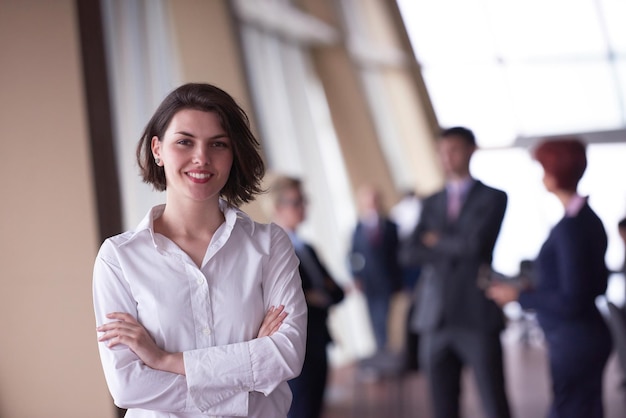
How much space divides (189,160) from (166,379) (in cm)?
52

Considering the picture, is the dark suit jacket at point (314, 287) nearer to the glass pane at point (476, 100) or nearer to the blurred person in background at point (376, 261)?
the blurred person in background at point (376, 261)

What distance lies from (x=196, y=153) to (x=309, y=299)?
80.5 inches

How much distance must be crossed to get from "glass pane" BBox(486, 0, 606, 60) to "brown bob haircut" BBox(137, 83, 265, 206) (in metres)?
11.7

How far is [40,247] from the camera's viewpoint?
2.73 m

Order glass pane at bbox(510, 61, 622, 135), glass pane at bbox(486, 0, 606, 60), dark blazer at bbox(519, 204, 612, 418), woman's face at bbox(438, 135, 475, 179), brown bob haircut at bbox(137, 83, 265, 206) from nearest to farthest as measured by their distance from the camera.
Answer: brown bob haircut at bbox(137, 83, 265, 206) → dark blazer at bbox(519, 204, 612, 418) → woman's face at bbox(438, 135, 475, 179) → glass pane at bbox(486, 0, 606, 60) → glass pane at bbox(510, 61, 622, 135)

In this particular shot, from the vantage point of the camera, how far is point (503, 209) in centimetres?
387

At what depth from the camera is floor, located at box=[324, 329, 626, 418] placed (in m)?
5.89

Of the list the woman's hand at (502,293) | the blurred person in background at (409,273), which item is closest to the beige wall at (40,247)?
the woman's hand at (502,293)

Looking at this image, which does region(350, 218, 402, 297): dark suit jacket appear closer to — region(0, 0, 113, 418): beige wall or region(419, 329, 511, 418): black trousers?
region(419, 329, 511, 418): black trousers

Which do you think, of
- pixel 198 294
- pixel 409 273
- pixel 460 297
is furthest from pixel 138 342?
pixel 409 273

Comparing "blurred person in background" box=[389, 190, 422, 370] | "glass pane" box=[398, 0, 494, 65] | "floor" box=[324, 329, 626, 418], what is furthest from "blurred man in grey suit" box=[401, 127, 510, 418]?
"glass pane" box=[398, 0, 494, 65]

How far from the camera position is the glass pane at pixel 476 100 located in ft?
43.8

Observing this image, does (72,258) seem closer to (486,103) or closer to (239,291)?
(239,291)

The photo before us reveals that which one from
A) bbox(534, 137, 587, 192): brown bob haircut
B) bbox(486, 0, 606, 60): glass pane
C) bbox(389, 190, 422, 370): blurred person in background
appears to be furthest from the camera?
bbox(486, 0, 606, 60): glass pane
